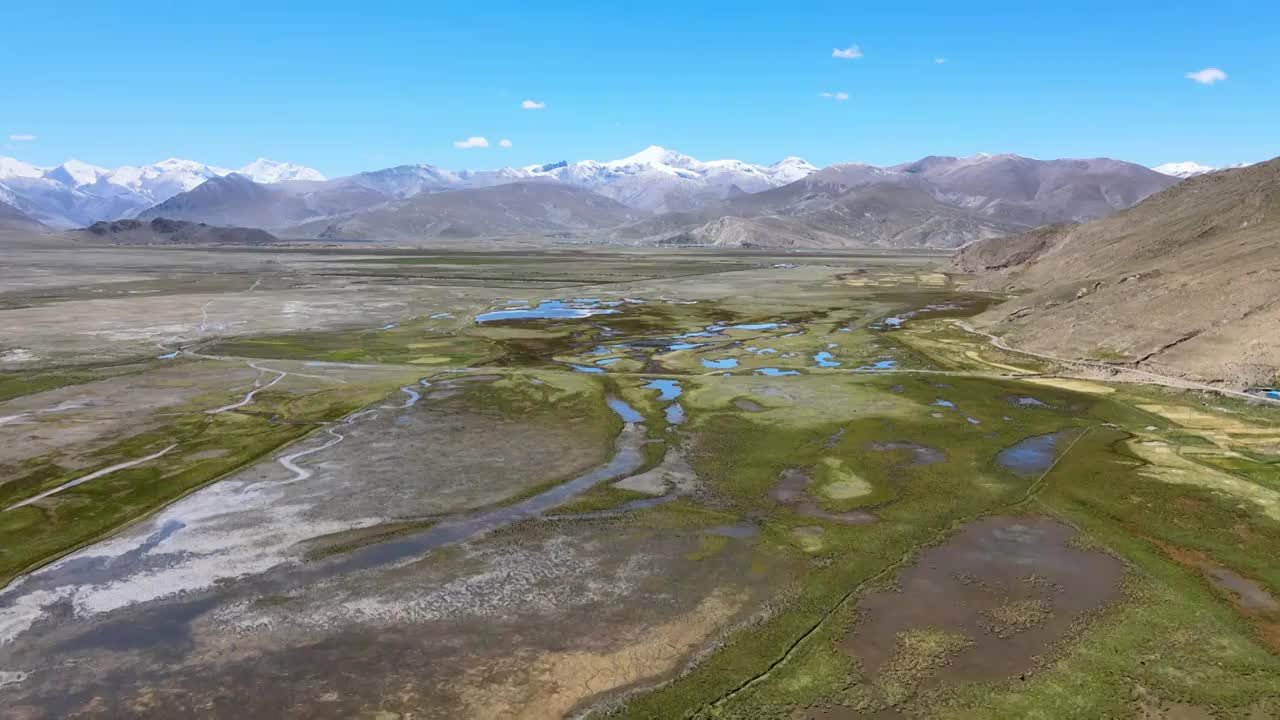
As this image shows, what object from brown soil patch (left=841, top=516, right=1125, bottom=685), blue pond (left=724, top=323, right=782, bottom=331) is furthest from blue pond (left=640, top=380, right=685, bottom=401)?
blue pond (left=724, top=323, right=782, bottom=331)

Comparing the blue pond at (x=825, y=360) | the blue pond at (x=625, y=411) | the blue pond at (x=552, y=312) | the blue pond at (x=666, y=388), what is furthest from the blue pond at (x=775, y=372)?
the blue pond at (x=552, y=312)

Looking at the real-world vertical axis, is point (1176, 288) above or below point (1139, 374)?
above

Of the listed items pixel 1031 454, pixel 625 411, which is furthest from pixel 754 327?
pixel 1031 454

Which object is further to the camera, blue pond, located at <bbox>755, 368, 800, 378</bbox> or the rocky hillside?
blue pond, located at <bbox>755, 368, 800, 378</bbox>

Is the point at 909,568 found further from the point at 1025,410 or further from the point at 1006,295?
the point at 1006,295

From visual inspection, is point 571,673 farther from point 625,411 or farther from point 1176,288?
point 1176,288

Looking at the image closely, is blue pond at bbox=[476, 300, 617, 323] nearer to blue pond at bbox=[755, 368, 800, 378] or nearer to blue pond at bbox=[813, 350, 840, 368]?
blue pond at bbox=[813, 350, 840, 368]

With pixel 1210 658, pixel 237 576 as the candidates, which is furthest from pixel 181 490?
pixel 1210 658
